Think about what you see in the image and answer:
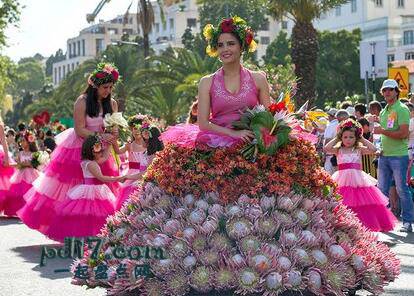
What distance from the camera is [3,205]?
16188mm

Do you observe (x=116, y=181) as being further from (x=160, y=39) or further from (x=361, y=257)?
(x=160, y=39)

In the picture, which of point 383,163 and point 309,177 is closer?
point 309,177

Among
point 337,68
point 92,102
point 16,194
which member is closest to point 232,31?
point 92,102

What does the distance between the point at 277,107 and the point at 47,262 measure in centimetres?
373

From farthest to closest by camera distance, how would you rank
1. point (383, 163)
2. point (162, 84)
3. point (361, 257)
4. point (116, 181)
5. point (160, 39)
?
point (160, 39) → point (162, 84) → point (383, 163) → point (116, 181) → point (361, 257)

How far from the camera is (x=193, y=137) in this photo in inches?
295

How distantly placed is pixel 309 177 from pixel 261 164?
387 mm

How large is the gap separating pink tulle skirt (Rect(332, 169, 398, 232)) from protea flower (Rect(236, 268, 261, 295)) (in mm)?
5631

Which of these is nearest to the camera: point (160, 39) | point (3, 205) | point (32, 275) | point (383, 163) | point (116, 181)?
point (32, 275)

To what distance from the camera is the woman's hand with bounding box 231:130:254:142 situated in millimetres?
7262

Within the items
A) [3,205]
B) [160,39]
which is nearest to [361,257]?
[3,205]

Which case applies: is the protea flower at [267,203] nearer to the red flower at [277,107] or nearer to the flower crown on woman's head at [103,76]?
the red flower at [277,107]

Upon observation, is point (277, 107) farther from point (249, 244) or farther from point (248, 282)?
point (248, 282)

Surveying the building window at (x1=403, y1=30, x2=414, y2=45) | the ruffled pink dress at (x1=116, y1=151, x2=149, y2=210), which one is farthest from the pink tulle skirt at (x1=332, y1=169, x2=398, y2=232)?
the building window at (x1=403, y1=30, x2=414, y2=45)
